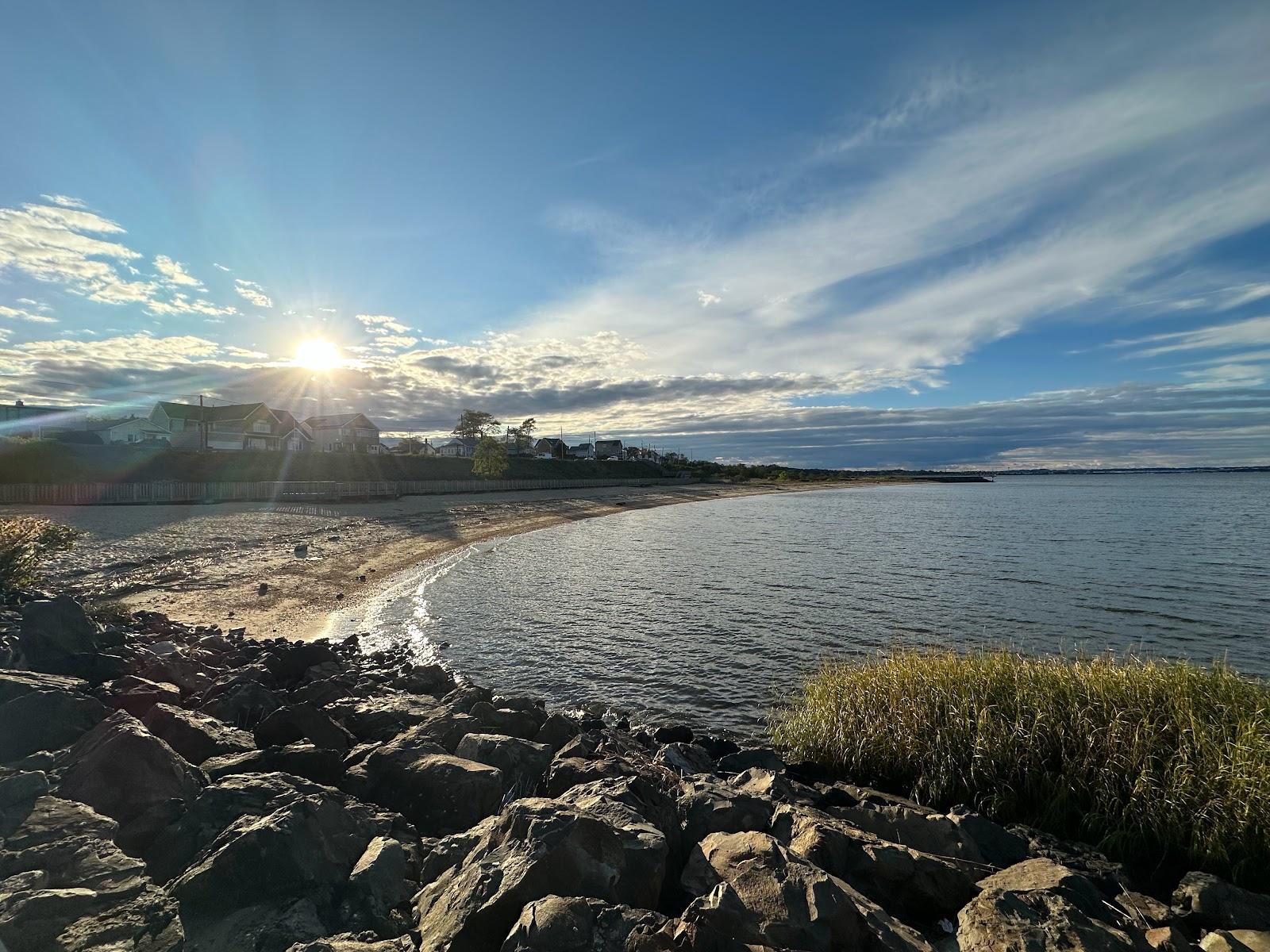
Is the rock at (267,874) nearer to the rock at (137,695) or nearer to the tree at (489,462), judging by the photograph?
the rock at (137,695)

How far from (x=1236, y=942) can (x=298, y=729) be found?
9.82 metres

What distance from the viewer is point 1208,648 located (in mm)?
16391

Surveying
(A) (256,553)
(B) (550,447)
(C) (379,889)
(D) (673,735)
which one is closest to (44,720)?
(C) (379,889)

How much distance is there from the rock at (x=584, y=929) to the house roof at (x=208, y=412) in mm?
99407

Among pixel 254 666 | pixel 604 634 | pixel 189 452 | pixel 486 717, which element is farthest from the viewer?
pixel 189 452

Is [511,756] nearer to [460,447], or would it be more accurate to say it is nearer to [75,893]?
[75,893]

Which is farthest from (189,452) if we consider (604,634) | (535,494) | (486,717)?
(486,717)

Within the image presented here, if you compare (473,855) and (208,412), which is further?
(208,412)

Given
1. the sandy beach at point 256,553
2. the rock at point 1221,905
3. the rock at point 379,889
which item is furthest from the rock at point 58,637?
the rock at point 1221,905

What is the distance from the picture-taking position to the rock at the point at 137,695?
326 inches

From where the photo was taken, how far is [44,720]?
6.88m

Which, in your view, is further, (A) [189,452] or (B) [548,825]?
(A) [189,452]

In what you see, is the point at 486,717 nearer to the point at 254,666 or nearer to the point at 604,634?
the point at 254,666

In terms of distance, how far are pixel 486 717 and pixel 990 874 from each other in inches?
265
